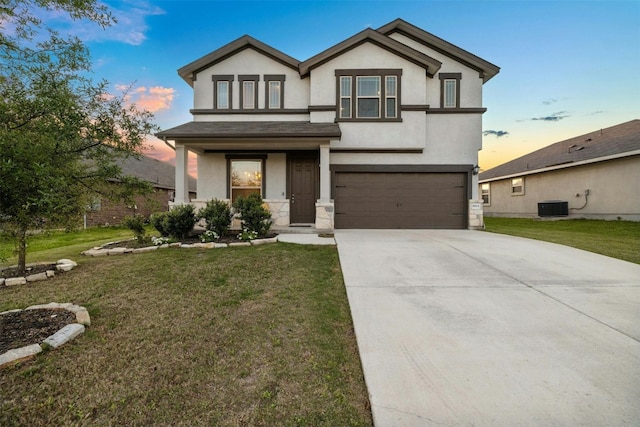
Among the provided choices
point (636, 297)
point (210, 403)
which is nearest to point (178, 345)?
point (210, 403)

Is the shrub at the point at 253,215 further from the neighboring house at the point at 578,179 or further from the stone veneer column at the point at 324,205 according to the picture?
the neighboring house at the point at 578,179

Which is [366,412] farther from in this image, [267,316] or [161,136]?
[161,136]

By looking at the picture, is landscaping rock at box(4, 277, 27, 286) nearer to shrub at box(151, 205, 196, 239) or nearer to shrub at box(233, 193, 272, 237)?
shrub at box(151, 205, 196, 239)

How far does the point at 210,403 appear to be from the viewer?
1.91 metres

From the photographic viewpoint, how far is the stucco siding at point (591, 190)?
11.7 m

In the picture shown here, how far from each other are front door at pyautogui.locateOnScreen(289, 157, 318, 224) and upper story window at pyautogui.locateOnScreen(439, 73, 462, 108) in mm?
5616

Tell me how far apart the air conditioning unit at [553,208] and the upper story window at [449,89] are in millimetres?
9231

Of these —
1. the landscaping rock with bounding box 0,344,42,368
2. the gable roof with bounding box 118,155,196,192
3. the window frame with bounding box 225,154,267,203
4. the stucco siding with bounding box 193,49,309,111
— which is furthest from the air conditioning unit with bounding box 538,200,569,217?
the gable roof with bounding box 118,155,196,192

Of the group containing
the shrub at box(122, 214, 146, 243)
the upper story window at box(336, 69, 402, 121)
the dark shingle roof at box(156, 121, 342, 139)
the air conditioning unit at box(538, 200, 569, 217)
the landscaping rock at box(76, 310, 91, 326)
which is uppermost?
the upper story window at box(336, 69, 402, 121)

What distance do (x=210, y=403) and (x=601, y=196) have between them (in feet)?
60.0

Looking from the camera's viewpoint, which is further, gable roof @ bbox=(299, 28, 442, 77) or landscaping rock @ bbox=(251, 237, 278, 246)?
gable roof @ bbox=(299, 28, 442, 77)

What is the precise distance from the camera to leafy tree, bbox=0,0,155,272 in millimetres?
2539

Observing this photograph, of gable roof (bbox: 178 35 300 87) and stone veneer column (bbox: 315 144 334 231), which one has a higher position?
gable roof (bbox: 178 35 300 87)

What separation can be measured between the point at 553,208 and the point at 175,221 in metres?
18.3
